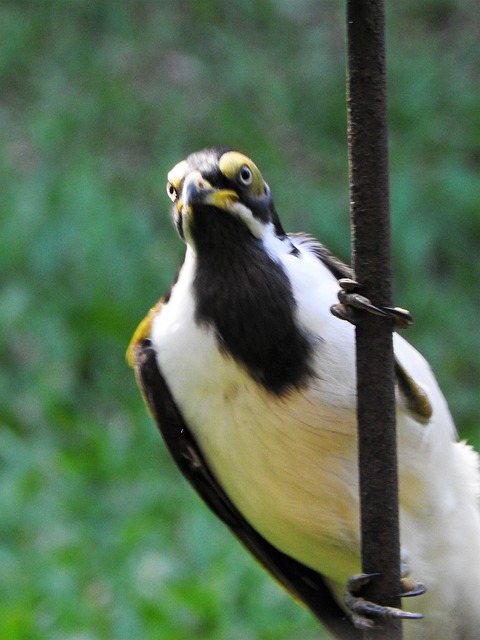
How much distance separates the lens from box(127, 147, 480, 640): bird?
9.25 ft

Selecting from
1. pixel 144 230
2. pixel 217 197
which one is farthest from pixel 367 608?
pixel 144 230

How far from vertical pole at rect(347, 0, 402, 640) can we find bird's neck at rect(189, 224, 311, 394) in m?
0.62

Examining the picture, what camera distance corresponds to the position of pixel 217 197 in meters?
2.68

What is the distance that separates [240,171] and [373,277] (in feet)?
2.14

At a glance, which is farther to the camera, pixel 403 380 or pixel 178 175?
pixel 403 380

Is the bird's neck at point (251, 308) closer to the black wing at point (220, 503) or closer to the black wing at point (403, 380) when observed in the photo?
the black wing at point (403, 380)

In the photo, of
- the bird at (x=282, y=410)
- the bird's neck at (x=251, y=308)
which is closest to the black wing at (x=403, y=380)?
the bird at (x=282, y=410)

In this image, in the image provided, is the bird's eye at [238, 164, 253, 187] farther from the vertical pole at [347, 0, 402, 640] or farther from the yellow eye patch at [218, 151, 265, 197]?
the vertical pole at [347, 0, 402, 640]

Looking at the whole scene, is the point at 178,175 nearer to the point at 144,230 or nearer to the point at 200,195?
the point at 200,195

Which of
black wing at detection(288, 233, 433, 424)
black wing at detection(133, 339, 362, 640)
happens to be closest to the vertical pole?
black wing at detection(288, 233, 433, 424)

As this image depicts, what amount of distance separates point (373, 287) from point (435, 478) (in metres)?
1.22

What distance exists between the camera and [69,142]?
7.79 m

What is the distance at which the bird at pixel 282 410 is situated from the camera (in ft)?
9.25

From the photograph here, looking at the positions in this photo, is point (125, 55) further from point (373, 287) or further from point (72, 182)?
point (373, 287)
